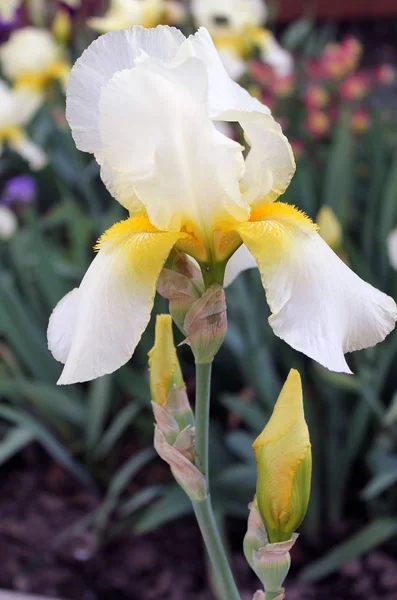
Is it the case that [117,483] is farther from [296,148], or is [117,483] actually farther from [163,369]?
[296,148]

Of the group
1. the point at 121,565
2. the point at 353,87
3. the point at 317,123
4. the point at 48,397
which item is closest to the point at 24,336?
the point at 48,397

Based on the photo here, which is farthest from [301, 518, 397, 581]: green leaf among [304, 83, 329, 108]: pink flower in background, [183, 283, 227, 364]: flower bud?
[304, 83, 329, 108]: pink flower in background

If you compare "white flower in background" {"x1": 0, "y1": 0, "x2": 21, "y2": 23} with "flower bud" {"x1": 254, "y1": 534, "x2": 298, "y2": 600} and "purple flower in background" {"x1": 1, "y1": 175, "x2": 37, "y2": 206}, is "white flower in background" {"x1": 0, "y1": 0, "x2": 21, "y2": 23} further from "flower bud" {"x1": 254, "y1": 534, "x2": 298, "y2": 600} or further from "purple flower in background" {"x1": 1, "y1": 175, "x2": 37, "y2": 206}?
"flower bud" {"x1": 254, "y1": 534, "x2": 298, "y2": 600}

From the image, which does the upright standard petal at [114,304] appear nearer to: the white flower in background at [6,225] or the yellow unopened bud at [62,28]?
the white flower in background at [6,225]

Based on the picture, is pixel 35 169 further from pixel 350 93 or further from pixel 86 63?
pixel 86 63

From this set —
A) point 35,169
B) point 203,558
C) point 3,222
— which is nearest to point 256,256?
point 203,558

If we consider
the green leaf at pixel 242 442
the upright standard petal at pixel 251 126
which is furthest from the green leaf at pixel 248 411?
the upright standard petal at pixel 251 126
